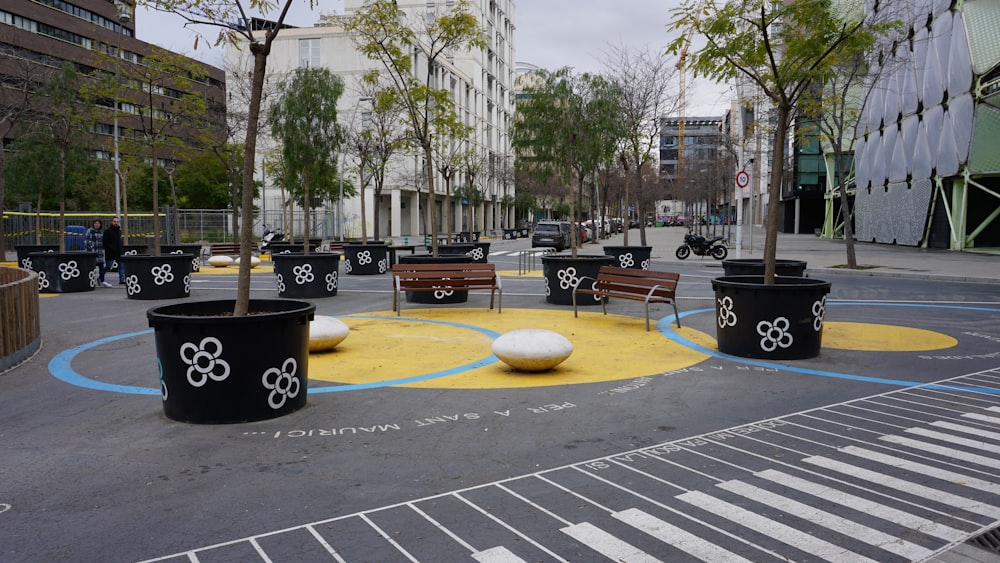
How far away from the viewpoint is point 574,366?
8.06 m

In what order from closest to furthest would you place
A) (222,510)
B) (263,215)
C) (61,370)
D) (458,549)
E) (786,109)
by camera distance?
(458,549) → (222,510) → (61,370) → (786,109) → (263,215)

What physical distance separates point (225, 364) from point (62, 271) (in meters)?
13.9

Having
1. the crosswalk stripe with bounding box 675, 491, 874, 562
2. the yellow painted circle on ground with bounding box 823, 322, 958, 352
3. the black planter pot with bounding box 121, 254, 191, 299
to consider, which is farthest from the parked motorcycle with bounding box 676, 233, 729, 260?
the crosswalk stripe with bounding box 675, 491, 874, 562

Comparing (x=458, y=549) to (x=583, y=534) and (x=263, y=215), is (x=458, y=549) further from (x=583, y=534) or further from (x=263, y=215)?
(x=263, y=215)

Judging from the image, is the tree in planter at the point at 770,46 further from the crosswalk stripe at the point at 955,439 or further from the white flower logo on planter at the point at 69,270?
the white flower logo on planter at the point at 69,270

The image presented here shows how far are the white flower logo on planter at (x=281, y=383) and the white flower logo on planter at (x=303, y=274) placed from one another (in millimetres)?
10118

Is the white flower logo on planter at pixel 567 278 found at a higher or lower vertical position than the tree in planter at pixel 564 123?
lower

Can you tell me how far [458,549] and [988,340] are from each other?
943cm

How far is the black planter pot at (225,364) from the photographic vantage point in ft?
18.1

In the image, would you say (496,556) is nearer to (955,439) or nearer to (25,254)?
(955,439)

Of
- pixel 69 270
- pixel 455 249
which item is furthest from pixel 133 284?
pixel 455 249

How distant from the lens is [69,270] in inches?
666

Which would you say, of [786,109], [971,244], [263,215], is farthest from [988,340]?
→ [263,215]

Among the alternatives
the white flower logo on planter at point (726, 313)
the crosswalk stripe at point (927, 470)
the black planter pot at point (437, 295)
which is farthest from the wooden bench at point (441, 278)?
the crosswalk stripe at point (927, 470)
